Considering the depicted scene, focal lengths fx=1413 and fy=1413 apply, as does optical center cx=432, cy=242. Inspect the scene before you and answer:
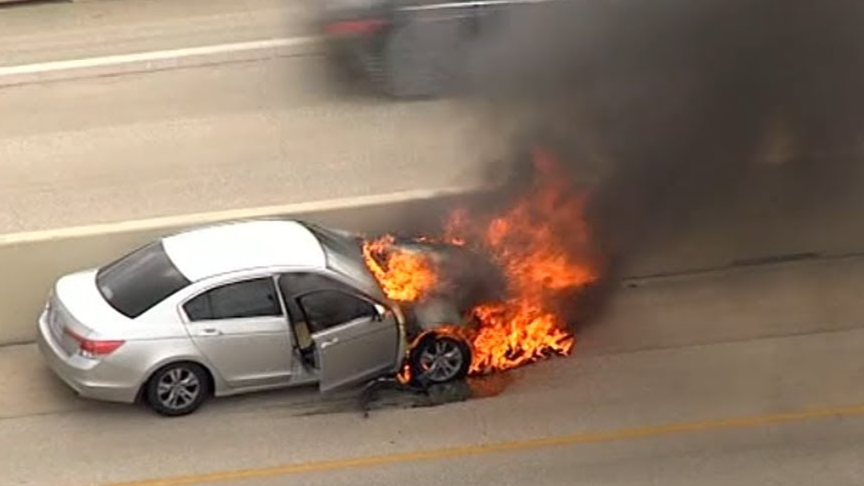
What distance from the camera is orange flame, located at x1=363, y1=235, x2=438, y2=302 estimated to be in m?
9.54

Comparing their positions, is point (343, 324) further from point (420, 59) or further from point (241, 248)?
point (420, 59)

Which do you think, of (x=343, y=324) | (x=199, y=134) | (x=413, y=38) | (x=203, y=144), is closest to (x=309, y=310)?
(x=343, y=324)

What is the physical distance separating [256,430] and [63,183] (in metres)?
4.27

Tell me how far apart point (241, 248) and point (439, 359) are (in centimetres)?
151

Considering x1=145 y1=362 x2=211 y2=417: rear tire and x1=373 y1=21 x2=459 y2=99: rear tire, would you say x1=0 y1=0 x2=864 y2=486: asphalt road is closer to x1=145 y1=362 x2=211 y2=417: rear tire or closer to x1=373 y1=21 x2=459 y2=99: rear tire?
x1=145 y1=362 x2=211 y2=417: rear tire

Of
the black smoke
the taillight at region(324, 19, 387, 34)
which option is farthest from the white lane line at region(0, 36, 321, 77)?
the black smoke

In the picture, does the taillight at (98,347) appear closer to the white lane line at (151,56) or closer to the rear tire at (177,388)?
the rear tire at (177,388)

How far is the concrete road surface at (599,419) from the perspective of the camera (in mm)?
8547

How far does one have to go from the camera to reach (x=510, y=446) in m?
8.79

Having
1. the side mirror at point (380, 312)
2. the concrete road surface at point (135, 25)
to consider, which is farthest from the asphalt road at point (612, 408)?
the concrete road surface at point (135, 25)

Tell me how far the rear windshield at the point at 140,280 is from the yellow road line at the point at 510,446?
3.96ft

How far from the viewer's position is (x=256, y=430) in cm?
900

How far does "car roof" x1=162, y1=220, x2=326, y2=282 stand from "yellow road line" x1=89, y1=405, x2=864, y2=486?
1337mm

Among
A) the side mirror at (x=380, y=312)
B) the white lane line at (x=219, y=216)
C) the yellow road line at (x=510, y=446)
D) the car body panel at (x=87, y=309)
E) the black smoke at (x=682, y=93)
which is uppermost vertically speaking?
the black smoke at (x=682, y=93)
